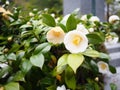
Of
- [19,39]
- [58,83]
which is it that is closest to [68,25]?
[58,83]

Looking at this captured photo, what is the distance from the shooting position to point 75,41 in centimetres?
121

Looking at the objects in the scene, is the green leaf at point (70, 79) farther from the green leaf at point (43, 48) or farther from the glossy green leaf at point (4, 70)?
the glossy green leaf at point (4, 70)

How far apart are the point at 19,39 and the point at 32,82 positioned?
320mm

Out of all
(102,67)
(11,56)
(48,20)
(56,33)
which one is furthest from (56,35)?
(102,67)

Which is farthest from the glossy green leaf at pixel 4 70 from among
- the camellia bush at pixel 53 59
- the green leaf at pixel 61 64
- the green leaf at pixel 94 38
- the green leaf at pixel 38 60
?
the green leaf at pixel 94 38

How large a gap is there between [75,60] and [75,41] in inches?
3.9

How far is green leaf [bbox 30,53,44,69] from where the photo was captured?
117 cm

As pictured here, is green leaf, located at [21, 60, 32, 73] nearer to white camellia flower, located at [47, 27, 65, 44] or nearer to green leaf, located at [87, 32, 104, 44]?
white camellia flower, located at [47, 27, 65, 44]

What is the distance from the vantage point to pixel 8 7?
6.23 feet

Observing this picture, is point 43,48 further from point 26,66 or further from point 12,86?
point 12,86

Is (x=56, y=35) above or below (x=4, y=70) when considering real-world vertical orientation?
above

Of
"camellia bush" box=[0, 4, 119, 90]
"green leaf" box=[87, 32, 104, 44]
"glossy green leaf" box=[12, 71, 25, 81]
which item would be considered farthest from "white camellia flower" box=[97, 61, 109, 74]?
"glossy green leaf" box=[12, 71, 25, 81]

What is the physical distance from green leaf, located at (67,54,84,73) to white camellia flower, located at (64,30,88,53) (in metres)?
0.03

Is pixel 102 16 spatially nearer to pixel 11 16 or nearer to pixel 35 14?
pixel 35 14
